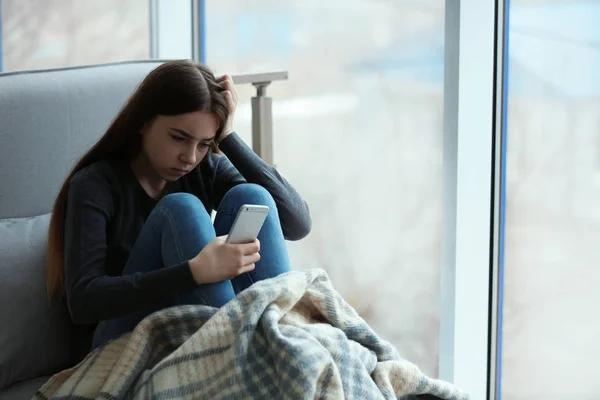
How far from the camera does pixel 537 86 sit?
239cm

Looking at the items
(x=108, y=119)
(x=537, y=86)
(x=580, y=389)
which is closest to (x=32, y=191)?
(x=108, y=119)

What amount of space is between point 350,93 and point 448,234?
1.97 feet

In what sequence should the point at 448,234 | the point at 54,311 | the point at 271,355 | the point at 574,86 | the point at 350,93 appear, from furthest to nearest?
the point at 350,93 → the point at 448,234 → the point at 574,86 → the point at 54,311 → the point at 271,355

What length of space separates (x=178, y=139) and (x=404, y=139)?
1020 millimetres

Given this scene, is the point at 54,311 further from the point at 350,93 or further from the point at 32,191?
the point at 350,93

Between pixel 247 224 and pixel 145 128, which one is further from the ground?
pixel 145 128

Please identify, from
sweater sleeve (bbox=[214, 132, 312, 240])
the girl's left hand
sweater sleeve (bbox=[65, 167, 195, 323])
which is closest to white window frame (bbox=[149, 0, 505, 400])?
sweater sleeve (bbox=[214, 132, 312, 240])

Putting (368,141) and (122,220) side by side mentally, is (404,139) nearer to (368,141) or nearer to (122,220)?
(368,141)

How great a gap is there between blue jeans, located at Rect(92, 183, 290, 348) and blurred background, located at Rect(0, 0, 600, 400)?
916mm

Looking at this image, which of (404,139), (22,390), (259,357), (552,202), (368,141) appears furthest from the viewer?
(368,141)

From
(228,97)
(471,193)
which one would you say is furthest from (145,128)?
(471,193)

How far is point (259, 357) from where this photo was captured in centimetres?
151

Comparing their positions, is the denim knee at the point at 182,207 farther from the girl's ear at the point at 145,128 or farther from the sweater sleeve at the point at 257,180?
the sweater sleeve at the point at 257,180

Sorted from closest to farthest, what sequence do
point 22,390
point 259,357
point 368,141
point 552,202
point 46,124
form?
point 259,357 < point 22,390 < point 46,124 < point 552,202 < point 368,141
